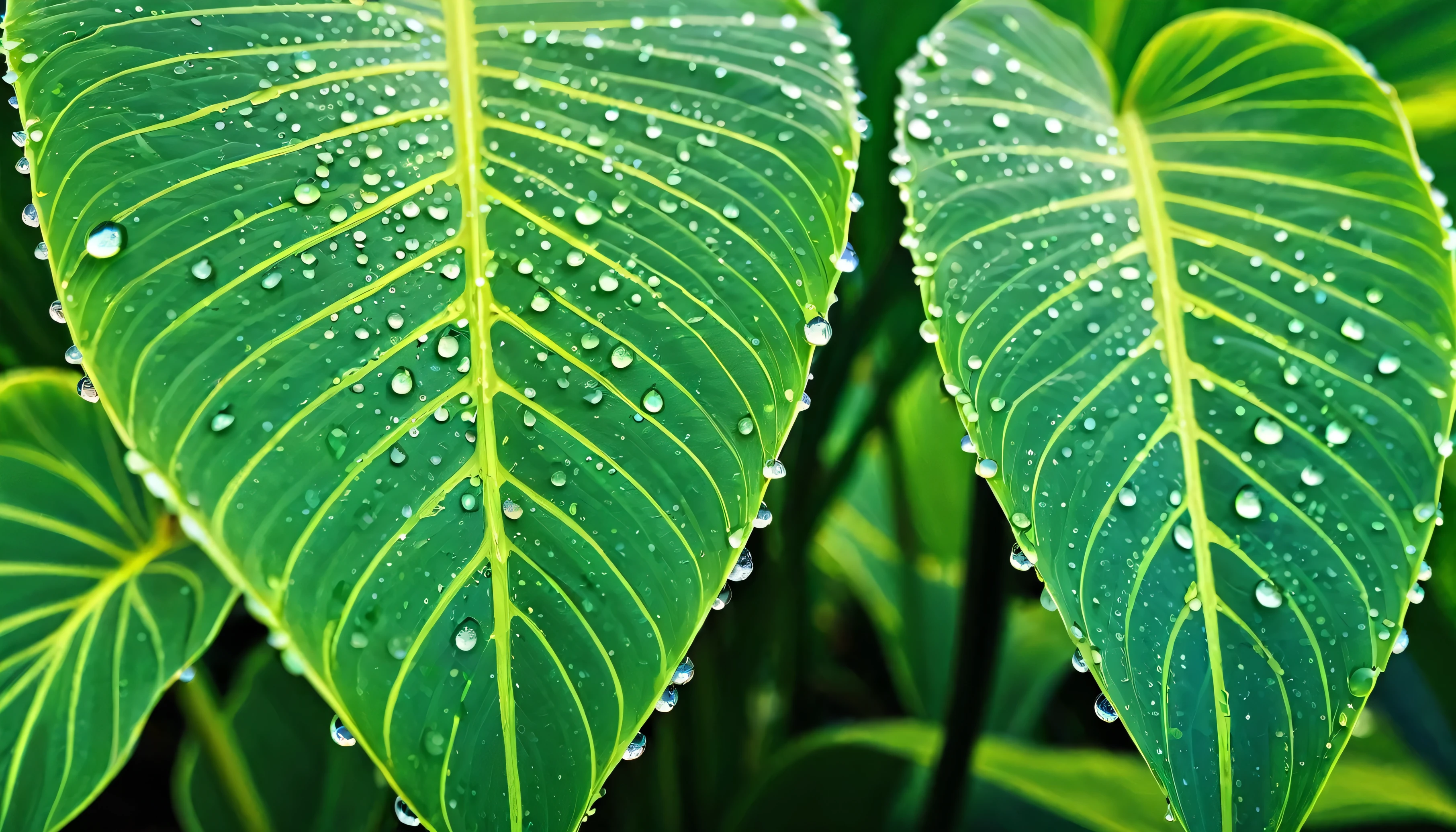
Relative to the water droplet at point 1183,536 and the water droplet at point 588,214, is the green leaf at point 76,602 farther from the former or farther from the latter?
the water droplet at point 1183,536

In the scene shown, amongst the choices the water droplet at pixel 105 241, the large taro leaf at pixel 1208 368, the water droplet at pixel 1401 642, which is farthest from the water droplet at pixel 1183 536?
the water droplet at pixel 105 241

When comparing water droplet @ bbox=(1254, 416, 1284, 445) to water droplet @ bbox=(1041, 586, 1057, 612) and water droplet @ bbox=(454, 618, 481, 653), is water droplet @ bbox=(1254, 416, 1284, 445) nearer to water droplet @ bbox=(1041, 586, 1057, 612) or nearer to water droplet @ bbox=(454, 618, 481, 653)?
water droplet @ bbox=(1041, 586, 1057, 612)

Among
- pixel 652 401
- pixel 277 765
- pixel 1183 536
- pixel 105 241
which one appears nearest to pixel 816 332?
pixel 652 401

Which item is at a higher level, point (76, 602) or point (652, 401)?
point (652, 401)

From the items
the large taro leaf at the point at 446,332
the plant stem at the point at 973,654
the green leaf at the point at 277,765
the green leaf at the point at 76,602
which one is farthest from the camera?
the green leaf at the point at 277,765

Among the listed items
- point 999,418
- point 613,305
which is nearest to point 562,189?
point 613,305

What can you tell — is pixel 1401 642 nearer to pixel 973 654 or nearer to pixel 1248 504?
pixel 1248 504

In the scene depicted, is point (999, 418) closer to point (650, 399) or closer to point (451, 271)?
point (650, 399)
